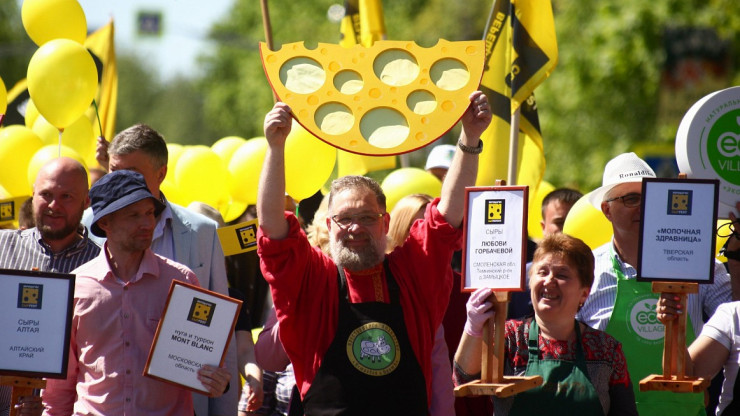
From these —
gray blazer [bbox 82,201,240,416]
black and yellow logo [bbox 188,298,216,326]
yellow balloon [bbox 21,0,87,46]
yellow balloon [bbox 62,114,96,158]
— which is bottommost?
black and yellow logo [bbox 188,298,216,326]

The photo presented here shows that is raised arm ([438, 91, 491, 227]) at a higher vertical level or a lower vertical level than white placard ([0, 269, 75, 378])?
higher

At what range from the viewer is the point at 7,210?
20.9ft

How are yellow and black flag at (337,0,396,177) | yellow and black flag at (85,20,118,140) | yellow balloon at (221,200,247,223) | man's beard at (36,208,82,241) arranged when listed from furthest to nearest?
yellow and black flag at (85,20,118,140) < yellow balloon at (221,200,247,223) < yellow and black flag at (337,0,396,177) < man's beard at (36,208,82,241)

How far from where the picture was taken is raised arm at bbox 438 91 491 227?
409 cm

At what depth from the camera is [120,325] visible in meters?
4.04

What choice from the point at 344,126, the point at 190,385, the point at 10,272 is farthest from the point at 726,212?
the point at 10,272

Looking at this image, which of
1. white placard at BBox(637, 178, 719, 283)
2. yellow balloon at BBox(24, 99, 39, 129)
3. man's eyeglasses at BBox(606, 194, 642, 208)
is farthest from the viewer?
yellow balloon at BBox(24, 99, 39, 129)

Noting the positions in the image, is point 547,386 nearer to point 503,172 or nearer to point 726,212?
point 726,212

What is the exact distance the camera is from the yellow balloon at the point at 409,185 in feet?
22.7

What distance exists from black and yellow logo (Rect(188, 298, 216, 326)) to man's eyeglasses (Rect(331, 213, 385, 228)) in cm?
57

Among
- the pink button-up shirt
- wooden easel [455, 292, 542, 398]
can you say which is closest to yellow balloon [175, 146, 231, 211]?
the pink button-up shirt

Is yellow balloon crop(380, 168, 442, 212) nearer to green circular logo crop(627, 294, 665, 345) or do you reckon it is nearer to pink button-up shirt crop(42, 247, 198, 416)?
green circular logo crop(627, 294, 665, 345)

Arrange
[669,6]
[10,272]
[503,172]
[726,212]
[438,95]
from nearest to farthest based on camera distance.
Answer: [10,272]
[438,95]
[726,212]
[503,172]
[669,6]

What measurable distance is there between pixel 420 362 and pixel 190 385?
2.82ft
